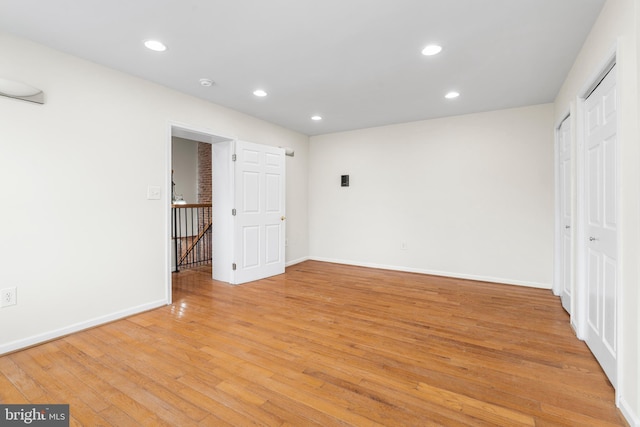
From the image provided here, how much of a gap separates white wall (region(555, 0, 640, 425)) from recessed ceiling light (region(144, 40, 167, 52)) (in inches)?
123

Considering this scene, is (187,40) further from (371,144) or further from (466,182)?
(466,182)

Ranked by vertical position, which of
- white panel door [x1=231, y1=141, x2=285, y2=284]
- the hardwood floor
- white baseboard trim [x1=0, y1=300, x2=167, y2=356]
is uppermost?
white panel door [x1=231, y1=141, x2=285, y2=284]

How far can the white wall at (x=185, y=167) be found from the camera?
343 inches

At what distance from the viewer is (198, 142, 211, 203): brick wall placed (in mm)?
9109

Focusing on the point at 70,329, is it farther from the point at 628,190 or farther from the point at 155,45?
the point at 628,190

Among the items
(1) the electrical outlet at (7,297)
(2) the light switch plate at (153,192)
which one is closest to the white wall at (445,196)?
(2) the light switch plate at (153,192)

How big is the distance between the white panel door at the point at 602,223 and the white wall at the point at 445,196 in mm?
1775

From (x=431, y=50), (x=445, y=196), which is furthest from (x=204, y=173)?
(x=431, y=50)

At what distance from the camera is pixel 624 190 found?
5.57 feet

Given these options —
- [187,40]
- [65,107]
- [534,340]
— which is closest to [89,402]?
[65,107]

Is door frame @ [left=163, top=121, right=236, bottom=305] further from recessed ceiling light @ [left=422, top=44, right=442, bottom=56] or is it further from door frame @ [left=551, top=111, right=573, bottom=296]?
door frame @ [left=551, top=111, right=573, bottom=296]

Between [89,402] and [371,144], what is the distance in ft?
16.0

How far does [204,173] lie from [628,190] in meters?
9.23

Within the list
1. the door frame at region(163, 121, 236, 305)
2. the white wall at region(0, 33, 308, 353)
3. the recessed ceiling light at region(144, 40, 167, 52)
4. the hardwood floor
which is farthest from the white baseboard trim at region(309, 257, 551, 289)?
the recessed ceiling light at region(144, 40, 167, 52)
